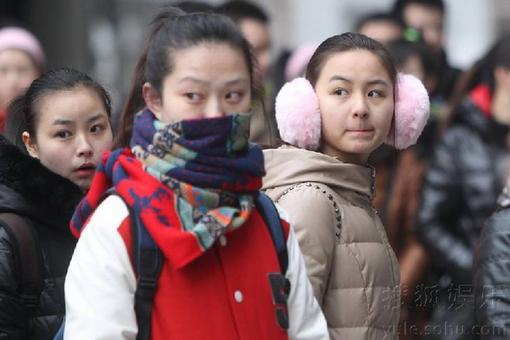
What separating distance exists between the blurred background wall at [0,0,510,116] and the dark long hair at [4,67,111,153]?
24.3 ft

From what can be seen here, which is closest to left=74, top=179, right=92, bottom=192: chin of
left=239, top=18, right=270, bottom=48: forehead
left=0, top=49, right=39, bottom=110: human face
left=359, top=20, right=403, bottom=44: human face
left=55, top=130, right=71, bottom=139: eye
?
left=55, top=130, right=71, bottom=139: eye

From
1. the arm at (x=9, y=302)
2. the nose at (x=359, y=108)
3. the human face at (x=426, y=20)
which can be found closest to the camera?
the arm at (x=9, y=302)

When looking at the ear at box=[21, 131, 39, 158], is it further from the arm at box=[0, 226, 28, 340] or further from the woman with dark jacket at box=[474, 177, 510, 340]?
the woman with dark jacket at box=[474, 177, 510, 340]

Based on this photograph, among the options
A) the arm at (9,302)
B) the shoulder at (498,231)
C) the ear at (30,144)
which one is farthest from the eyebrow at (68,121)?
the shoulder at (498,231)

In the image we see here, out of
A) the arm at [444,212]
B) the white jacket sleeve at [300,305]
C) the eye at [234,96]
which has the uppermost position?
the eye at [234,96]

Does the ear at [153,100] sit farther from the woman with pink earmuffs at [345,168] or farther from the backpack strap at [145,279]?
the woman with pink earmuffs at [345,168]

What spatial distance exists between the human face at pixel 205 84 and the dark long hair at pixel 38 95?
3.37ft

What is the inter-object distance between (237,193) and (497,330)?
1346mm

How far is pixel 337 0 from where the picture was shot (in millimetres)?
13117

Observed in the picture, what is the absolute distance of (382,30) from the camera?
25.2 feet

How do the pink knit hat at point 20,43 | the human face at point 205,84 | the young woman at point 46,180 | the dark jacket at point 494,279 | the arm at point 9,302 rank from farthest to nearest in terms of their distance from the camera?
the pink knit hat at point 20,43 → the dark jacket at point 494,279 → the young woman at point 46,180 → the arm at point 9,302 → the human face at point 205,84

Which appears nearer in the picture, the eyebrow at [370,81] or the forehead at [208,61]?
the forehead at [208,61]

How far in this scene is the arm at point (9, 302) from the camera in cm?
389

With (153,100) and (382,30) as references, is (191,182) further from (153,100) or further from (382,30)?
(382,30)
